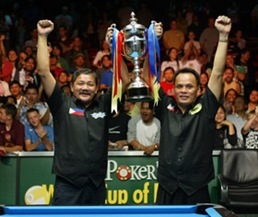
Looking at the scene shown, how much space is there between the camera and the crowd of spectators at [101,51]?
31.6 ft

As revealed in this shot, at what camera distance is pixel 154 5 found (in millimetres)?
18062

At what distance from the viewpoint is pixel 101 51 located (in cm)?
1438

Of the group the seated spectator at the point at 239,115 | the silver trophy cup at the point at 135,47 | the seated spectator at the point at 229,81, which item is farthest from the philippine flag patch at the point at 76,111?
the seated spectator at the point at 229,81

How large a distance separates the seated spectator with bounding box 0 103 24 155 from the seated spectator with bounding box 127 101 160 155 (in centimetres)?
152

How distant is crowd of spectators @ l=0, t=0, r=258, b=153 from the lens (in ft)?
31.6

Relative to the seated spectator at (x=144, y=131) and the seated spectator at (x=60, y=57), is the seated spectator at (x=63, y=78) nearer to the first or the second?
the seated spectator at (x=60, y=57)

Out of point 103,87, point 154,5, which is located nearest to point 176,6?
point 154,5

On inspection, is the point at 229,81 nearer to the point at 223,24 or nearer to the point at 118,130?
the point at 118,130

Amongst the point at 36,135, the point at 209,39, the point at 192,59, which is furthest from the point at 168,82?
the point at 36,135

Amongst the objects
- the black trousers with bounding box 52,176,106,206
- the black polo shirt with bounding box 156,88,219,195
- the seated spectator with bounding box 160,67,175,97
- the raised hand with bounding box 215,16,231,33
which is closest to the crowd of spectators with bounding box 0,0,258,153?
the seated spectator with bounding box 160,67,175,97

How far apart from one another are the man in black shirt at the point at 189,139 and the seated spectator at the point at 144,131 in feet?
9.83

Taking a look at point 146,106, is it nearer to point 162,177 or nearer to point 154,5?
point 162,177

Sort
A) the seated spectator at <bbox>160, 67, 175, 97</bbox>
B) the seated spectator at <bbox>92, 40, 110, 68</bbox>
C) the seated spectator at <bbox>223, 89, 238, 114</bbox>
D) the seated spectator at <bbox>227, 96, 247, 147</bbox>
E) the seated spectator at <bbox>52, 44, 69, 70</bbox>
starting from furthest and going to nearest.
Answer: the seated spectator at <bbox>92, 40, 110, 68</bbox> → the seated spectator at <bbox>52, 44, 69, 70</bbox> → the seated spectator at <bbox>160, 67, 175, 97</bbox> → the seated spectator at <bbox>223, 89, 238, 114</bbox> → the seated spectator at <bbox>227, 96, 247, 147</bbox>

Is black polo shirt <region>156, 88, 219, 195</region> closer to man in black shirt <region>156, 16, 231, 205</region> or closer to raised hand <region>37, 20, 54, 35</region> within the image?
man in black shirt <region>156, 16, 231, 205</region>
